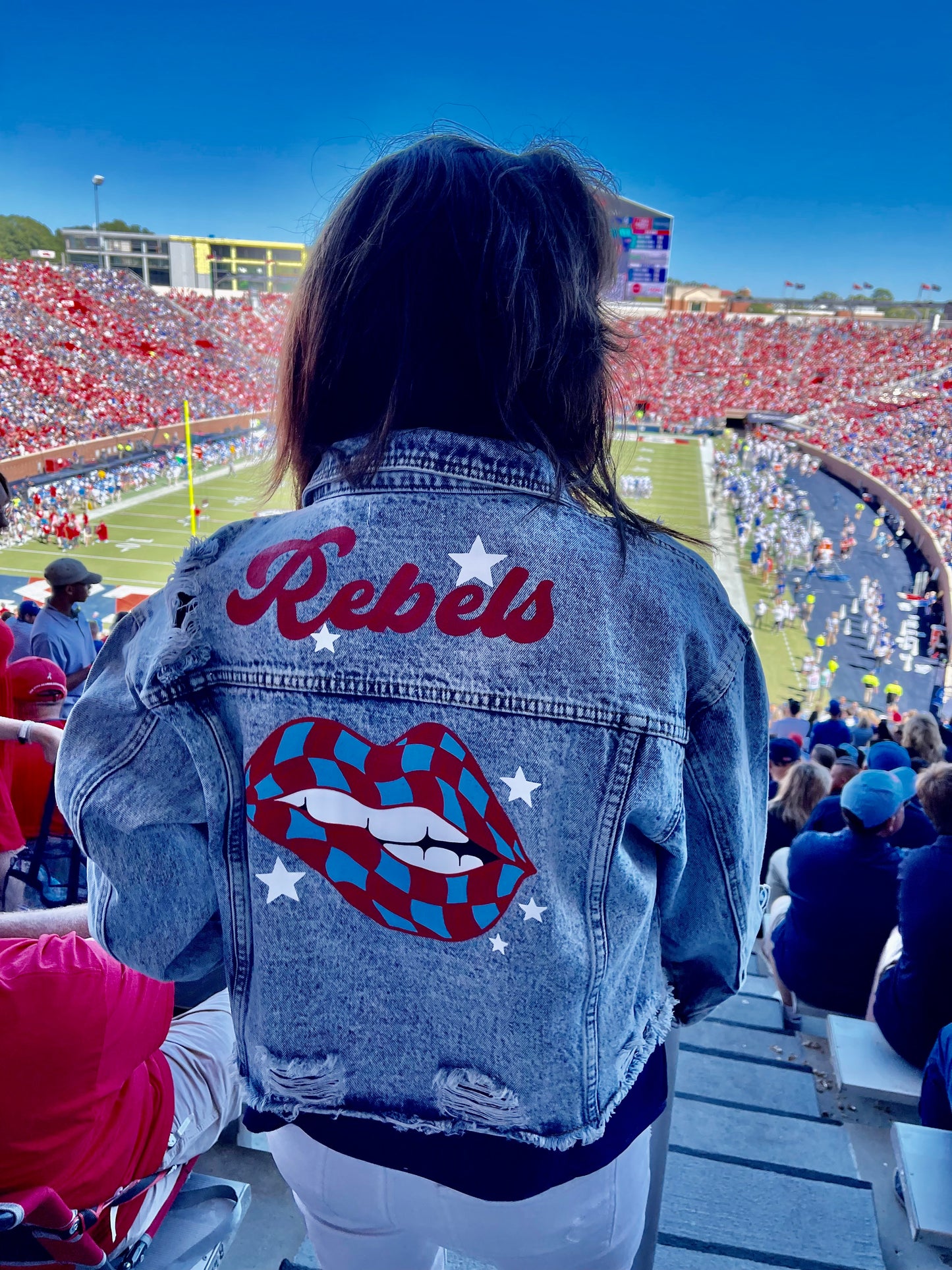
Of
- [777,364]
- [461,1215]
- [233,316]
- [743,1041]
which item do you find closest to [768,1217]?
[743,1041]

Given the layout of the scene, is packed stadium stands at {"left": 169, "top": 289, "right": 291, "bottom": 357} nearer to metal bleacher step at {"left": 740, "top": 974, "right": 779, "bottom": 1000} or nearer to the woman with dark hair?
metal bleacher step at {"left": 740, "top": 974, "right": 779, "bottom": 1000}

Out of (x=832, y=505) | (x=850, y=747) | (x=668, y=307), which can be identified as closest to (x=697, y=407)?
(x=832, y=505)

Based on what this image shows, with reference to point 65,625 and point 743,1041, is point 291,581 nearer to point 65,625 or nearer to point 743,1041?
point 743,1041

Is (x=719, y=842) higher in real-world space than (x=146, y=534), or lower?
higher

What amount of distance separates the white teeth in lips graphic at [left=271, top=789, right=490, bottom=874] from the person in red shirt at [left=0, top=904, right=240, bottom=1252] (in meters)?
0.65

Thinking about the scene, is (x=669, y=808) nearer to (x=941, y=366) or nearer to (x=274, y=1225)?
(x=274, y=1225)

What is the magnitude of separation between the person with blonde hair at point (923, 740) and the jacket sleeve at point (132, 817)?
458 cm

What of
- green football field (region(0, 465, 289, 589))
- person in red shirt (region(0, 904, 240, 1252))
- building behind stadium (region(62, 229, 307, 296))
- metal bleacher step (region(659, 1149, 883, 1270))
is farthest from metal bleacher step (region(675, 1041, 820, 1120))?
building behind stadium (region(62, 229, 307, 296))

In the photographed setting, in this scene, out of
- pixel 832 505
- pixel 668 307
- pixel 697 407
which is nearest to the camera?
pixel 832 505

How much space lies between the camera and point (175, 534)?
17.3 m

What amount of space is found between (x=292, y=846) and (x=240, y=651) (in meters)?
0.15

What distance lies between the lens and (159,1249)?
50.6 inches

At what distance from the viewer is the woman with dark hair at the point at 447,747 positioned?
2.15ft

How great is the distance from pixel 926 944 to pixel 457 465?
1.73 m
